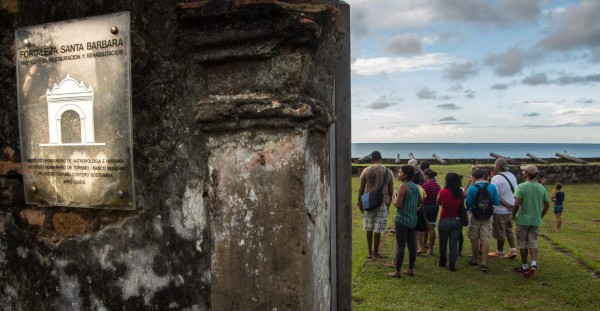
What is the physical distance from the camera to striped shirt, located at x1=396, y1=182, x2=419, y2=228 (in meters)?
6.45

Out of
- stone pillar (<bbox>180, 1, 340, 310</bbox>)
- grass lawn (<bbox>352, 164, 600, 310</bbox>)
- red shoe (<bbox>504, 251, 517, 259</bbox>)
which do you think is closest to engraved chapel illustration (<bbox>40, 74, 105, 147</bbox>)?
stone pillar (<bbox>180, 1, 340, 310</bbox>)

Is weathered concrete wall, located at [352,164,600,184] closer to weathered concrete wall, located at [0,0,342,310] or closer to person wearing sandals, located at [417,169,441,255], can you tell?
person wearing sandals, located at [417,169,441,255]

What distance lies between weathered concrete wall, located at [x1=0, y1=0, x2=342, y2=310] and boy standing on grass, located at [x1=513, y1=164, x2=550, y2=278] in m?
5.44

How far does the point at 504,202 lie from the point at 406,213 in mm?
1938

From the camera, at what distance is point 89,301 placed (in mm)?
2396

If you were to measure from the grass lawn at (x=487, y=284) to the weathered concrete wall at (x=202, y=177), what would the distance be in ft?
12.3

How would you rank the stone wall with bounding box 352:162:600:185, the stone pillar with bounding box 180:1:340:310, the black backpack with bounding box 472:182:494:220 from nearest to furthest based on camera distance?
the stone pillar with bounding box 180:1:340:310, the black backpack with bounding box 472:182:494:220, the stone wall with bounding box 352:162:600:185

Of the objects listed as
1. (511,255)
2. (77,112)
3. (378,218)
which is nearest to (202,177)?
(77,112)

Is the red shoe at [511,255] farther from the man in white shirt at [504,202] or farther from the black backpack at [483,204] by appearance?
the black backpack at [483,204]

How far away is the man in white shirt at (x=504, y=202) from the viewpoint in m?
7.28

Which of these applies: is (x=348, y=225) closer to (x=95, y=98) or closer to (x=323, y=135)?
(x=323, y=135)

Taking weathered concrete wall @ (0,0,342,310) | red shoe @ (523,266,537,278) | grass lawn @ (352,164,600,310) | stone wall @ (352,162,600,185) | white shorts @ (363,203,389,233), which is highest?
weathered concrete wall @ (0,0,342,310)

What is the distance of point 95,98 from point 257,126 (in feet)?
3.10

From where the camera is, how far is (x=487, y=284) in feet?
21.2
